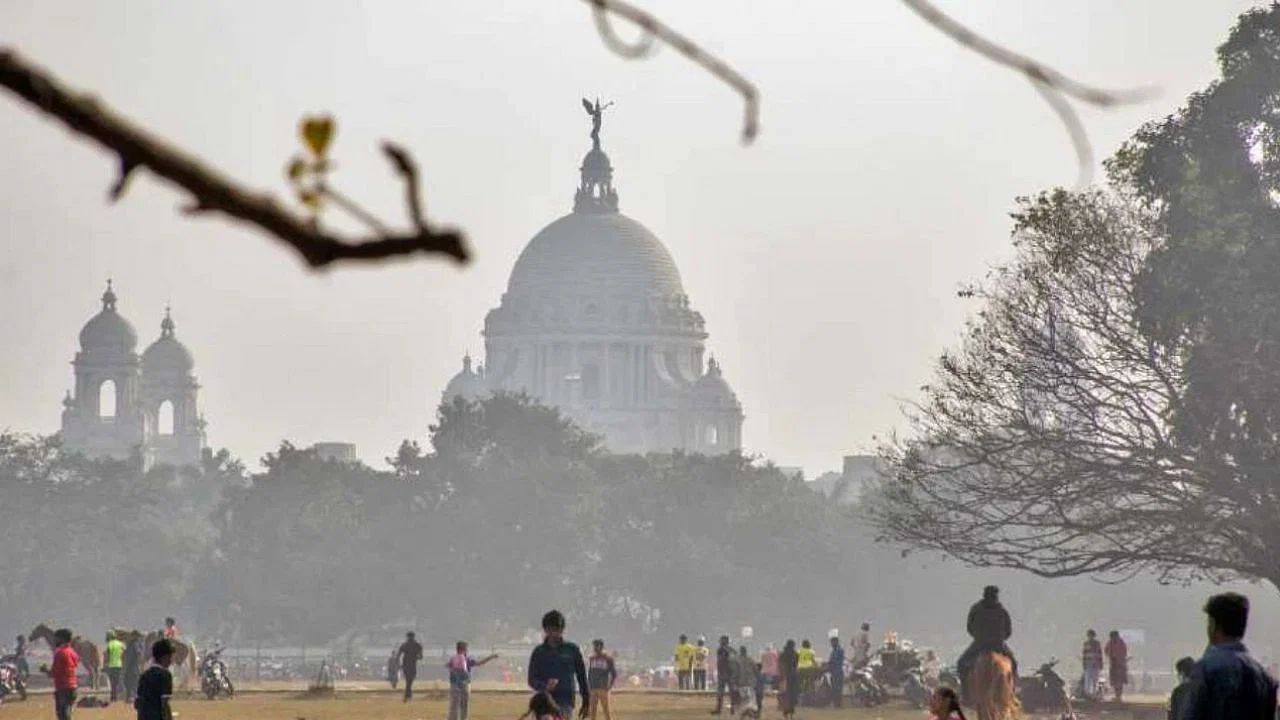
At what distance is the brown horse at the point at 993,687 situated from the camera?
27109 millimetres

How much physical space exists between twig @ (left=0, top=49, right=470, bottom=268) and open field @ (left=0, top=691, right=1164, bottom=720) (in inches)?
1429

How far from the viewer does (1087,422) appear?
4122cm

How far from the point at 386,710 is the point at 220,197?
133 ft

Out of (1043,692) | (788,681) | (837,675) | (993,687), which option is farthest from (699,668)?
(993,687)

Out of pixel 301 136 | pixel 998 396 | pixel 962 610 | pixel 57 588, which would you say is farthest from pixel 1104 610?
pixel 301 136

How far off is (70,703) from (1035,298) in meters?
17.3

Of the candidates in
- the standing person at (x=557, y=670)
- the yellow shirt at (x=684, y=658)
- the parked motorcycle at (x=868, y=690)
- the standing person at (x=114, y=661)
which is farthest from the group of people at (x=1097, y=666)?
the standing person at (x=557, y=670)

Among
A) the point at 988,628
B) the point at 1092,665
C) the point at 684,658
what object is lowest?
the point at 988,628

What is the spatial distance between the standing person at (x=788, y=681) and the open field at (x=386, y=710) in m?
0.22

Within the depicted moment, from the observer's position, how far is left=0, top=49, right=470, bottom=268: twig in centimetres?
310

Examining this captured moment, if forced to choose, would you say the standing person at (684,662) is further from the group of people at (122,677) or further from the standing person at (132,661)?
the standing person at (132,661)

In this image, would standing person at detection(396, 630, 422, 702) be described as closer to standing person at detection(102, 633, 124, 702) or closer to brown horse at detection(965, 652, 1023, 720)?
standing person at detection(102, 633, 124, 702)

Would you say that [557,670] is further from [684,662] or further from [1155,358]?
[684,662]

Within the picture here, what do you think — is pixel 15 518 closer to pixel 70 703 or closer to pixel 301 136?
pixel 70 703
